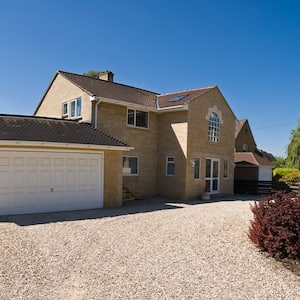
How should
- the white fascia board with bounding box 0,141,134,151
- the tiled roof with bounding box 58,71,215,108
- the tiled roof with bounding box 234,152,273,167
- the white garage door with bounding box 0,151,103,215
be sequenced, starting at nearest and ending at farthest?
the white fascia board with bounding box 0,141,134,151 → the white garage door with bounding box 0,151,103,215 → the tiled roof with bounding box 58,71,215,108 → the tiled roof with bounding box 234,152,273,167

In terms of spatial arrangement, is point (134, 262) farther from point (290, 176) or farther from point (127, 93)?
point (290, 176)

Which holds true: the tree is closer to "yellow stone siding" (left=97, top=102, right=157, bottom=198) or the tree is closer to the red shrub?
"yellow stone siding" (left=97, top=102, right=157, bottom=198)

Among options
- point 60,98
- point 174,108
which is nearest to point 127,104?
point 174,108

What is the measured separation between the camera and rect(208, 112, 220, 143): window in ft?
68.6

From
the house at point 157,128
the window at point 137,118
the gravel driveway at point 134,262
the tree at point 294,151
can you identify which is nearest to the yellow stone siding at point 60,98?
the house at point 157,128

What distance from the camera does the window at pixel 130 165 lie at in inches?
730

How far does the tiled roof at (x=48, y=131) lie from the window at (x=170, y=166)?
547 centimetres

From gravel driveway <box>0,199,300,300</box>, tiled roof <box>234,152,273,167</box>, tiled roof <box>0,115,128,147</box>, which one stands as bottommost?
gravel driveway <box>0,199,300,300</box>

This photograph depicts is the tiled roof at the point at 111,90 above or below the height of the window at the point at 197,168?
above

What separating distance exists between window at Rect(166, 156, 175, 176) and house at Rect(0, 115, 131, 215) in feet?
16.8

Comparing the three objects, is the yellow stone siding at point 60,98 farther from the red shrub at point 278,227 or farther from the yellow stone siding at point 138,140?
the red shrub at point 278,227

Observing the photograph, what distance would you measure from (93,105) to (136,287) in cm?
1277

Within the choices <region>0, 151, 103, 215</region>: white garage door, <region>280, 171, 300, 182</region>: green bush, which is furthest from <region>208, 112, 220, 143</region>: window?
<region>280, 171, 300, 182</region>: green bush

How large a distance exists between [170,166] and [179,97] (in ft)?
16.9
